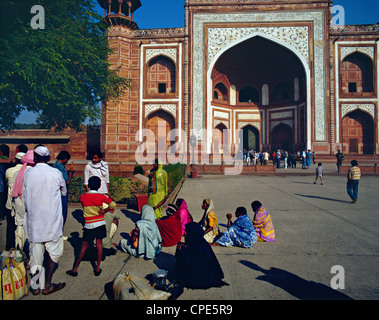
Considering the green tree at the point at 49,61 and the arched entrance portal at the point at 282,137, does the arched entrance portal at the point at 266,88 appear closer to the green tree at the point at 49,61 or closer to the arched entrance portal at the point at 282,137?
the arched entrance portal at the point at 282,137

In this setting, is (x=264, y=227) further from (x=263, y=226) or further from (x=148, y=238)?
(x=148, y=238)

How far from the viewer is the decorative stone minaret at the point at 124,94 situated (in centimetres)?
2072

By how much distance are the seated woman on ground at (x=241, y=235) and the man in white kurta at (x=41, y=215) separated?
232 centimetres

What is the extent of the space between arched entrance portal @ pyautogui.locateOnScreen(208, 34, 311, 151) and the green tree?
12251 mm

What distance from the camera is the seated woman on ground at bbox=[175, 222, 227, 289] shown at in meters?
2.60

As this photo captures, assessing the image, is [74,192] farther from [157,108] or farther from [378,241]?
[157,108]

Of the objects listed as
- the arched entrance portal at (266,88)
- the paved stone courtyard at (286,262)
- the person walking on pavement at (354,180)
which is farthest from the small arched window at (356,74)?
the paved stone courtyard at (286,262)

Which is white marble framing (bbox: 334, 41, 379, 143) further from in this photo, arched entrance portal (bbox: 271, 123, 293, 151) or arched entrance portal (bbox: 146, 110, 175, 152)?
arched entrance portal (bbox: 146, 110, 175, 152)

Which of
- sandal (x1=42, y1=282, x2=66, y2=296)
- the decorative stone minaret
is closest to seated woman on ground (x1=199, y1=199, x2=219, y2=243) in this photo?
sandal (x1=42, y1=282, x2=66, y2=296)

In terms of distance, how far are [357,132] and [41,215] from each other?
24735 millimetres

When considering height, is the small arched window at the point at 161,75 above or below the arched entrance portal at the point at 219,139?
above

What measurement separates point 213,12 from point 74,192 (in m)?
20.8
